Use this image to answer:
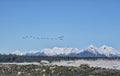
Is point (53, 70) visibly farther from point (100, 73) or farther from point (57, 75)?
point (100, 73)

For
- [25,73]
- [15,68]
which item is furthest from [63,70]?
[15,68]

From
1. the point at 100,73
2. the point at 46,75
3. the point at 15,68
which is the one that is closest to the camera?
the point at 100,73

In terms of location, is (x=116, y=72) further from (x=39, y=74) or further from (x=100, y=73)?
(x=39, y=74)

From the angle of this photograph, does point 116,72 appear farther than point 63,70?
No

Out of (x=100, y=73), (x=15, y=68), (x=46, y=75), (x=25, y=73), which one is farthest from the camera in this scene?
(x=15, y=68)

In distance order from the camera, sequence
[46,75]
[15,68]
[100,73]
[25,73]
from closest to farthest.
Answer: [100,73]
[46,75]
[25,73]
[15,68]

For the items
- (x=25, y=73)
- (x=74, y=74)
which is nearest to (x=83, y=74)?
(x=74, y=74)

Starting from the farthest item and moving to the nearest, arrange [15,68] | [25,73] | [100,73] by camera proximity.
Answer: [15,68] → [25,73] → [100,73]

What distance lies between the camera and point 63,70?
40.6 metres

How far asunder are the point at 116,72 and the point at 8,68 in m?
15.2

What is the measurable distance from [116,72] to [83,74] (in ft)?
9.61

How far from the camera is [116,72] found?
1454 inches

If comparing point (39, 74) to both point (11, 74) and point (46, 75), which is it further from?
point (11, 74)

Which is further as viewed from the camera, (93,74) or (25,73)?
(25,73)
